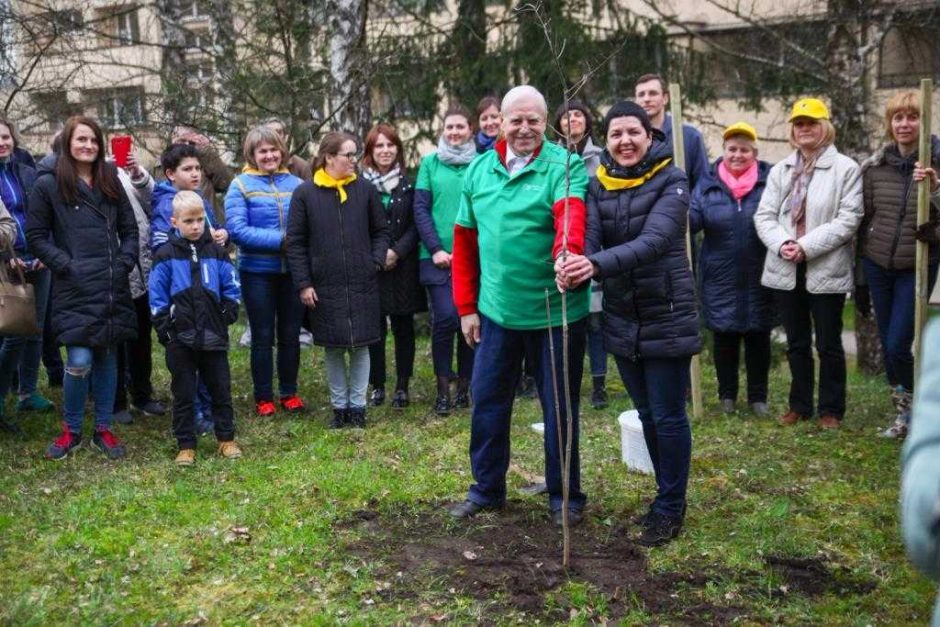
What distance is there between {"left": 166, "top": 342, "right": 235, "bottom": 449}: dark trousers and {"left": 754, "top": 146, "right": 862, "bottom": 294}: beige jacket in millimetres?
3828

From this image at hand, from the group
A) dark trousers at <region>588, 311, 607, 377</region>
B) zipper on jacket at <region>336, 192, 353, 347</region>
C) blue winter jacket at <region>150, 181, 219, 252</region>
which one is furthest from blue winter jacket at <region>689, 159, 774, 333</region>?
blue winter jacket at <region>150, 181, 219, 252</region>

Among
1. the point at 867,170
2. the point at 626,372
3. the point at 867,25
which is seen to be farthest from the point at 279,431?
the point at 867,25

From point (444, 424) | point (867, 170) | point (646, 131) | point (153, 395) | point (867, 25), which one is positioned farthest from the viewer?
point (867, 25)

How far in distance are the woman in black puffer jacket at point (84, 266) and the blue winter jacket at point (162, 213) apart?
0.78ft

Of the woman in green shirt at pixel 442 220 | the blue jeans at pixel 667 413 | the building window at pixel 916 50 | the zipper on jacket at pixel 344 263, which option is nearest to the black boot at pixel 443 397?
the woman in green shirt at pixel 442 220

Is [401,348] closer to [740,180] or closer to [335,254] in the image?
[335,254]

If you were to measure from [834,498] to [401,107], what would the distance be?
7374mm

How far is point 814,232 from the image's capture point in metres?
6.61

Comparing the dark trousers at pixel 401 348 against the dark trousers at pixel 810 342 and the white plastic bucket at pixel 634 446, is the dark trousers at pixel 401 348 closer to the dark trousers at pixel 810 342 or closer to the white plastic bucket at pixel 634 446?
the white plastic bucket at pixel 634 446

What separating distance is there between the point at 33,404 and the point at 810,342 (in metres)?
5.83

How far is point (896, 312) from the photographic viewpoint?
20.9ft

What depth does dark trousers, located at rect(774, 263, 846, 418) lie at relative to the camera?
6703 millimetres

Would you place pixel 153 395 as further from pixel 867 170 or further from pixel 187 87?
pixel 867 170

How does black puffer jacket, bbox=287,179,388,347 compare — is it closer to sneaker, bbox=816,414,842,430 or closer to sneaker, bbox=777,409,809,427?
sneaker, bbox=777,409,809,427
